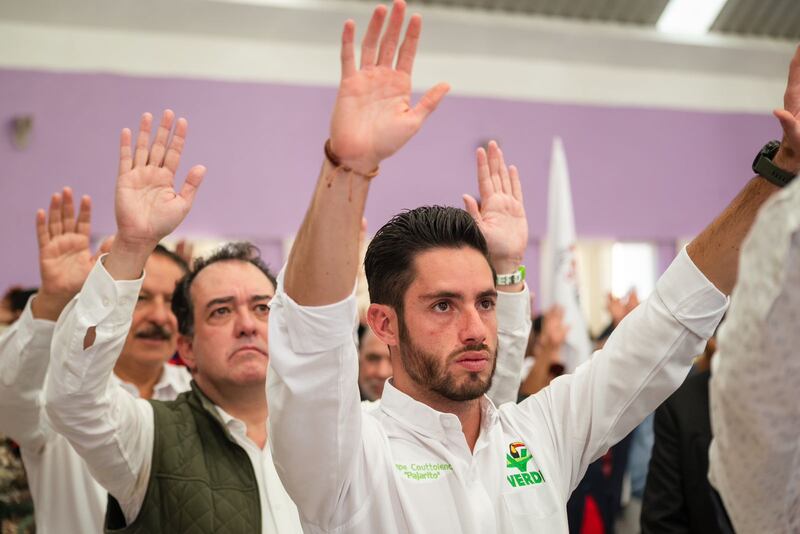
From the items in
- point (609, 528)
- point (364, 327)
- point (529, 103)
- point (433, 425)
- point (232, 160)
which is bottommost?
point (609, 528)

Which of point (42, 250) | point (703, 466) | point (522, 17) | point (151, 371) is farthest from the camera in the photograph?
point (522, 17)

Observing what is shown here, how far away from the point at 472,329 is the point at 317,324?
390 millimetres

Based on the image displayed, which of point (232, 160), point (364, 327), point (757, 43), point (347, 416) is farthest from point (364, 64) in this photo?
point (757, 43)

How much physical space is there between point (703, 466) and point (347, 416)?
1420mm

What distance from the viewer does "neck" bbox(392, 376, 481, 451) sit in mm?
1599

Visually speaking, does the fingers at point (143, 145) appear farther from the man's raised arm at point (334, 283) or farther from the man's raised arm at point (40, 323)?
the man's raised arm at point (334, 283)

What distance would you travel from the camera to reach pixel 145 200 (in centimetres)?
190

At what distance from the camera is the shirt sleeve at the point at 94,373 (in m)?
1.80

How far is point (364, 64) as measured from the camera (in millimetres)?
1323

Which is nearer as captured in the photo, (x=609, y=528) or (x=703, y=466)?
(x=703, y=466)

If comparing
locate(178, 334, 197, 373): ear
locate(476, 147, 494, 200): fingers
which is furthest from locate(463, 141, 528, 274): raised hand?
locate(178, 334, 197, 373): ear

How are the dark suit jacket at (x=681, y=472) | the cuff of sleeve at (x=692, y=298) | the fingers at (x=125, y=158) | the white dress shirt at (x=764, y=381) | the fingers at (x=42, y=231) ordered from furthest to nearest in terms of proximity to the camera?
the dark suit jacket at (x=681, y=472) → the fingers at (x=42, y=231) → the fingers at (x=125, y=158) → the cuff of sleeve at (x=692, y=298) → the white dress shirt at (x=764, y=381)

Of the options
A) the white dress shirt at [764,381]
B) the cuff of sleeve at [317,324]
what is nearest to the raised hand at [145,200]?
the cuff of sleeve at [317,324]

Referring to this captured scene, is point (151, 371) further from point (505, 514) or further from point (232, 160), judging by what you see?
point (232, 160)
